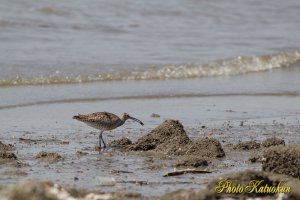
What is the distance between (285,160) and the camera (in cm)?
680

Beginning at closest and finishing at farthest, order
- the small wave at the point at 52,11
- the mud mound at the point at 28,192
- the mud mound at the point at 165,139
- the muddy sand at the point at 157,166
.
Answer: the mud mound at the point at 28,192 < the muddy sand at the point at 157,166 < the mud mound at the point at 165,139 < the small wave at the point at 52,11

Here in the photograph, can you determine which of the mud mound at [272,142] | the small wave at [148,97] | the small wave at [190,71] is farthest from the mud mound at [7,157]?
the small wave at [190,71]

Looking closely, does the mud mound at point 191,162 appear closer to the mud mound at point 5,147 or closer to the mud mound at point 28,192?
the mud mound at point 5,147

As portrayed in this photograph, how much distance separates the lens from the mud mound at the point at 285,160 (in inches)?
267

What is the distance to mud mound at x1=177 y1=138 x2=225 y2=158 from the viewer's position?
26.3 ft

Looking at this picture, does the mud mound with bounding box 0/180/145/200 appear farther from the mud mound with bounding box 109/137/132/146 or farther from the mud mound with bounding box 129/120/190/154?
the mud mound with bounding box 109/137/132/146

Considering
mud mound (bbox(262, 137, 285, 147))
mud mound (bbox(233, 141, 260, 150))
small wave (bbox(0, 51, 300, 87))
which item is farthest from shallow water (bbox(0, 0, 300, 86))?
mud mound (bbox(262, 137, 285, 147))

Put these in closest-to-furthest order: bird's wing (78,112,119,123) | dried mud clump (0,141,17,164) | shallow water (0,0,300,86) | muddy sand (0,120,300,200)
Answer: muddy sand (0,120,300,200), dried mud clump (0,141,17,164), bird's wing (78,112,119,123), shallow water (0,0,300,86)

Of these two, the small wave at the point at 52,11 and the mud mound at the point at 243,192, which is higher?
the small wave at the point at 52,11

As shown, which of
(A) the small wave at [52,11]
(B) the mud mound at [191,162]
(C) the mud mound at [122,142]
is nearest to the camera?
(B) the mud mound at [191,162]

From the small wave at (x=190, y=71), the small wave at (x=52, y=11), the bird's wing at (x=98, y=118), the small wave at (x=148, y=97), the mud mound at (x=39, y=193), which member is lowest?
the small wave at (x=148, y=97)

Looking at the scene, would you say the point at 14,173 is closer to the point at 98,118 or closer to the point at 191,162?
the point at 191,162

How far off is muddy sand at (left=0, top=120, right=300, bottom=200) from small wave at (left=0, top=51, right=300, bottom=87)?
4.37m

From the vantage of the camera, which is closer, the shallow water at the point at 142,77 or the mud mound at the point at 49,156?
the mud mound at the point at 49,156
